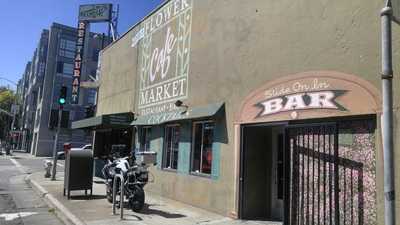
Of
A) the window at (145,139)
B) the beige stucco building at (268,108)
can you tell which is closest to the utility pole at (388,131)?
the beige stucco building at (268,108)

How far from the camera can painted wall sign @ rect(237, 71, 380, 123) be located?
6.97 meters

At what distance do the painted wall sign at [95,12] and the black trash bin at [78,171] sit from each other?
23003mm

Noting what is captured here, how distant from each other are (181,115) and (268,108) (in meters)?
4.09

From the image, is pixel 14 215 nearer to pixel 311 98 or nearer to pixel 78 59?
pixel 311 98

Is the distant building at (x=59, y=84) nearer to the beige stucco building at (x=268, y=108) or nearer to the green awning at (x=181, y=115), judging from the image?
the green awning at (x=181, y=115)

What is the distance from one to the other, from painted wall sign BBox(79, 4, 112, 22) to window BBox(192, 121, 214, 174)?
24.5 metres

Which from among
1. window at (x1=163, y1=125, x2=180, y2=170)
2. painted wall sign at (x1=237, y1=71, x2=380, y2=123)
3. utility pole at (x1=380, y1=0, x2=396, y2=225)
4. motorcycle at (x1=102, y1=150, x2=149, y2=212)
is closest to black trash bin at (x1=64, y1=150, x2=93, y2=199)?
window at (x1=163, y1=125, x2=180, y2=170)

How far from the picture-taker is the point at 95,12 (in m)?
36.7

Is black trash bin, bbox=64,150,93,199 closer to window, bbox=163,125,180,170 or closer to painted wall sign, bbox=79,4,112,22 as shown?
window, bbox=163,125,180,170

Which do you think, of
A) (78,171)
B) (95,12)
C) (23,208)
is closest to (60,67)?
(95,12)

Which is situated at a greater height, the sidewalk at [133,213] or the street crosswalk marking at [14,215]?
the sidewalk at [133,213]

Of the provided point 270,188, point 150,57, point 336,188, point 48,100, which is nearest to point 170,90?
point 150,57

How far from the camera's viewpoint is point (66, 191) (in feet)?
46.4

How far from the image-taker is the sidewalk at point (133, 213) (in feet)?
31.0
